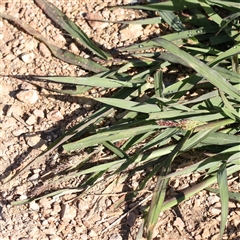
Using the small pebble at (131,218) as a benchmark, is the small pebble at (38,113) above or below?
above

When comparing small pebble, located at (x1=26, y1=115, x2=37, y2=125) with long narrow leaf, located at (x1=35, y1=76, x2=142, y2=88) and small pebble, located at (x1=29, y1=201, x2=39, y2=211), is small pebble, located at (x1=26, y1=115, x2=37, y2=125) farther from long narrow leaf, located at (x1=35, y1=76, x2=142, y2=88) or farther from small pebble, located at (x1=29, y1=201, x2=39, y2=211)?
small pebble, located at (x1=29, y1=201, x2=39, y2=211)

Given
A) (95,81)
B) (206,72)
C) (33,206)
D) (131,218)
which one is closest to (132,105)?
(95,81)

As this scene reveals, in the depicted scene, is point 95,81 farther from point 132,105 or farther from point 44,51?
point 44,51

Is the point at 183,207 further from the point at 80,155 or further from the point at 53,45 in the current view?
the point at 53,45

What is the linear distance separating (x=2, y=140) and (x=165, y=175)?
72 cm

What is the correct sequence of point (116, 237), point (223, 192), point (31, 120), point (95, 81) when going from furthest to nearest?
point (31, 120) → point (95, 81) → point (116, 237) → point (223, 192)

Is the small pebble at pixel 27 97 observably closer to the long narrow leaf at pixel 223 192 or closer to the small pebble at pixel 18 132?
the small pebble at pixel 18 132

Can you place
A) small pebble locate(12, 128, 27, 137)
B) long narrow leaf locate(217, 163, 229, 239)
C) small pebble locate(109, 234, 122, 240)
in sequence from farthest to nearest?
small pebble locate(12, 128, 27, 137), small pebble locate(109, 234, 122, 240), long narrow leaf locate(217, 163, 229, 239)

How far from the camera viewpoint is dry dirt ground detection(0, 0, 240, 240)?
2.14 metres

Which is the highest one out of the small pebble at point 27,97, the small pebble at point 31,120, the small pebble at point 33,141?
the small pebble at point 27,97

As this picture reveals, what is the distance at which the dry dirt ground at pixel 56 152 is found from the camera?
214 centimetres

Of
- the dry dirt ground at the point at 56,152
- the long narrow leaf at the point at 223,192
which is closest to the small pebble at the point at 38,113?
the dry dirt ground at the point at 56,152

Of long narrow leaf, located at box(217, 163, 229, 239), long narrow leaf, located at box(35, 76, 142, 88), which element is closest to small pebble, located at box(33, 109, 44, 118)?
long narrow leaf, located at box(35, 76, 142, 88)

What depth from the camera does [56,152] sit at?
230 cm
